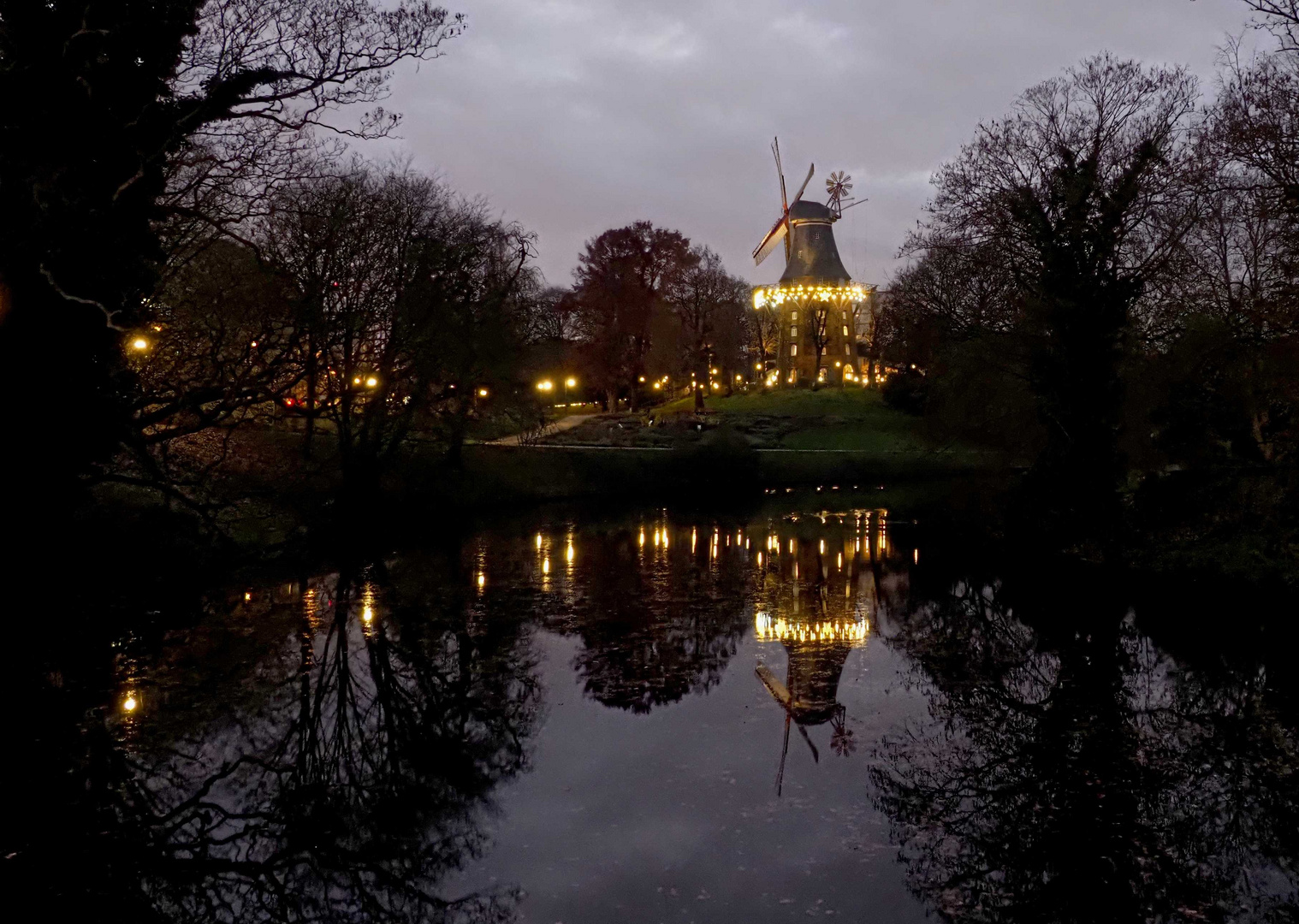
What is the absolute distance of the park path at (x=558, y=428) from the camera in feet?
175

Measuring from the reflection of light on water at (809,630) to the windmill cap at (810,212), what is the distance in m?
82.1

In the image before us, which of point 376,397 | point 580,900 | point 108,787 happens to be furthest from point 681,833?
point 376,397

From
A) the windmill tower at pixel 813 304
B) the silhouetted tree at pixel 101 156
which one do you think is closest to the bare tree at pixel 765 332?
the windmill tower at pixel 813 304

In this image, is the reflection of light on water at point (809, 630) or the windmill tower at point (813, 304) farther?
the windmill tower at point (813, 304)

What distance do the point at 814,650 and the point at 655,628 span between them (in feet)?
8.80

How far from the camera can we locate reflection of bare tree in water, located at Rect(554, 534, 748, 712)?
1317 centimetres

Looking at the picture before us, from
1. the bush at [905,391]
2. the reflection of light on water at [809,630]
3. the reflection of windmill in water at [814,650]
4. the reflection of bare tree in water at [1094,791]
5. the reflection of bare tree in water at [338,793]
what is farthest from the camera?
the bush at [905,391]

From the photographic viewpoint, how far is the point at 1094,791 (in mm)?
8977

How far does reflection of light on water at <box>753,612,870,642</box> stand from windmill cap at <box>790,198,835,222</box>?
82134mm

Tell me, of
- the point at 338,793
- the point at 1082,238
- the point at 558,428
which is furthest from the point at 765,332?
the point at 338,793

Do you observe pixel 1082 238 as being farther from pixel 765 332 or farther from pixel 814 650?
pixel 765 332

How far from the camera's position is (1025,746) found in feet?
33.7

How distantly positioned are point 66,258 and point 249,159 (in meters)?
4.26

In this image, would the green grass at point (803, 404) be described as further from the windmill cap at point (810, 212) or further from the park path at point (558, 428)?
the windmill cap at point (810, 212)
